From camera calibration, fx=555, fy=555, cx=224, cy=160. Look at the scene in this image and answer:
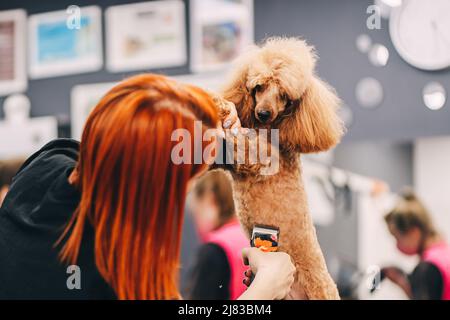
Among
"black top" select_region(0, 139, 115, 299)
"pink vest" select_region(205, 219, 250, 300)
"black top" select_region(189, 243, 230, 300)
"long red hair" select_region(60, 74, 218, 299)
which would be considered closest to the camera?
"long red hair" select_region(60, 74, 218, 299)

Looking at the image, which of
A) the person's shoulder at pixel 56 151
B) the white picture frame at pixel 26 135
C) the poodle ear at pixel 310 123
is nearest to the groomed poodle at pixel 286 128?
the poodle ear at pixel 310 123

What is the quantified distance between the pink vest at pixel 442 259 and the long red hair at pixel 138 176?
113cm

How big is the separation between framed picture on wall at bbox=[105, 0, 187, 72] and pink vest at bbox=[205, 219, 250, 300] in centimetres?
79

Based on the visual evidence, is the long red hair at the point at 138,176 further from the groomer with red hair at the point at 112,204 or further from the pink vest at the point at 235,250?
the pink vest at the point at 235,250

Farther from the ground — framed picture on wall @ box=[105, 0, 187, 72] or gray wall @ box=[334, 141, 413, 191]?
framed picture on wall @ box=[105, 0, 187, 72]

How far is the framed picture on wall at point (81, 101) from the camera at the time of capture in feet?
7.29

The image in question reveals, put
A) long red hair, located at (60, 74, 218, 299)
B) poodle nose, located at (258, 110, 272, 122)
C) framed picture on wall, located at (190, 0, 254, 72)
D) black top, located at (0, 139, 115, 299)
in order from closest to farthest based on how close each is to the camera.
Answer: long red hair, located at (60, 74, 218, 299)
black top, located at (0, 139, 115, 299)
poodle nose, located at (258, 110, 272, 122)
framed picture on wall, located at (190, 0, 254, 72)

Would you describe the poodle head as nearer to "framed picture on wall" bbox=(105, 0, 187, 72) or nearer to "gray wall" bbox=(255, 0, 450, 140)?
"gray wall" bbox=(255, 0, 450, 140)

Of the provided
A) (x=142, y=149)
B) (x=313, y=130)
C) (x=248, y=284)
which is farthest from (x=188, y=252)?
(x=142, y=149)

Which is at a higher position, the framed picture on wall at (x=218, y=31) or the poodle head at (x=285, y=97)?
the framed picture on wall at (x=218, y=31)

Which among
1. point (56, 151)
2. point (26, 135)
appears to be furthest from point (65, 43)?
point (56, 151)

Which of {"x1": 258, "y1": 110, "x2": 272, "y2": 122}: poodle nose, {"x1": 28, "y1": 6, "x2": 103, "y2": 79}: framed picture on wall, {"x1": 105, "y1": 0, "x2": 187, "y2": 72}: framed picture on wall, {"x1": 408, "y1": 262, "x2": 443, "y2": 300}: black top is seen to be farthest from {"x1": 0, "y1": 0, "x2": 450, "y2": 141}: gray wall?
{"x1": 28, "y1": 6, "x2": 103, "y2": 79}: framed picture on wall

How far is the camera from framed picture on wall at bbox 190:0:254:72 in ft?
6.82

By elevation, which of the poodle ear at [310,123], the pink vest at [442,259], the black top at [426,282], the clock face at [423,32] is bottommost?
the black top at [426,282]
